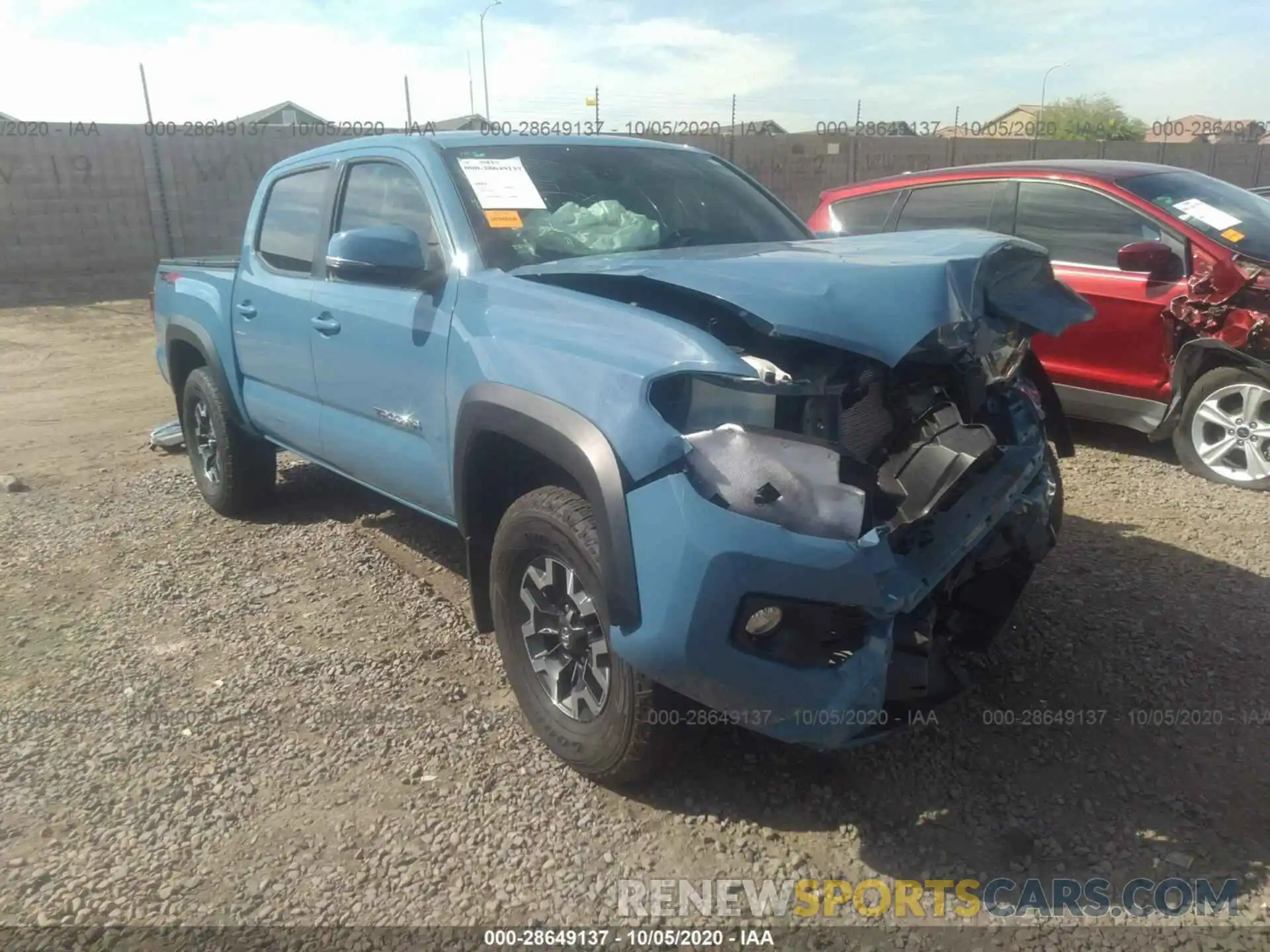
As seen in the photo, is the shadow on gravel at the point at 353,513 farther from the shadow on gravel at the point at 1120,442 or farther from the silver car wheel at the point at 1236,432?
the silver car wheel at the point at 1236,432

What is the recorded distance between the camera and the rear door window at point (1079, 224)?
547 centimetres

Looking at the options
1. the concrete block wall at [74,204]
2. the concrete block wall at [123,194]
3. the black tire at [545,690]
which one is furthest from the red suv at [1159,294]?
the concrete block wall at [74,204]

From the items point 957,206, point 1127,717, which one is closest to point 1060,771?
point 1127,717

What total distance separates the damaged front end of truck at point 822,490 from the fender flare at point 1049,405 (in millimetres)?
567

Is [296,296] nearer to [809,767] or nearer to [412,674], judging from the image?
[412,674]

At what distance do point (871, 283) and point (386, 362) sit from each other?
1799mm

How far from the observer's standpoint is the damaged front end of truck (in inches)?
86.0

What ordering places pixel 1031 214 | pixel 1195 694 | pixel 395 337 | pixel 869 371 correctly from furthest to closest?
pixel 1031 214
pixel 395 337
pixel 1195 694
pixel 869 371

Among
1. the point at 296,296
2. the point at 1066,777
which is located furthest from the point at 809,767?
the point at 296,296

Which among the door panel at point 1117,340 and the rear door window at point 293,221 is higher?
the rear door window at point 293,221

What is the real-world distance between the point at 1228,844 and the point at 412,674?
8.33 ft

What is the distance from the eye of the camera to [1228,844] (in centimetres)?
246

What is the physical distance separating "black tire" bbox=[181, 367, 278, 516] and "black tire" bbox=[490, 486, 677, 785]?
8.70ft

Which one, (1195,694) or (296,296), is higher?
(296,296)
